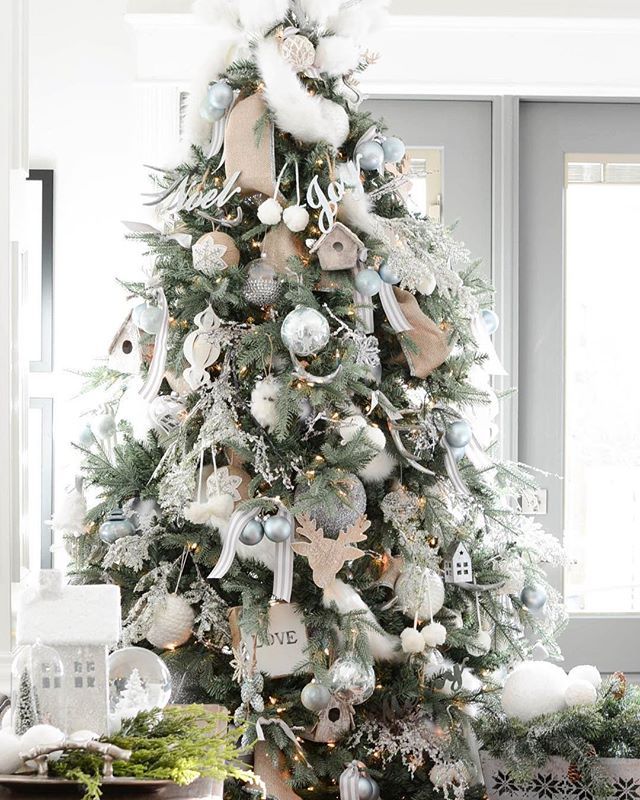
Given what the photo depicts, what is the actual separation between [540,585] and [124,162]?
5.37 ft

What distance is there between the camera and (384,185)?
2.12 metres

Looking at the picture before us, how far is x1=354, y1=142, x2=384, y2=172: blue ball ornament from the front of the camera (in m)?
2.06

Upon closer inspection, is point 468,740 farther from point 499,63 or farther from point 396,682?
point 499,63

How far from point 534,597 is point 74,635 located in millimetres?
1194

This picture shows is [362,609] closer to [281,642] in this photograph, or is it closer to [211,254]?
[281,642]

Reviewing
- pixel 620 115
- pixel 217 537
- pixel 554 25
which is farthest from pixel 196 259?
pixel 620 115

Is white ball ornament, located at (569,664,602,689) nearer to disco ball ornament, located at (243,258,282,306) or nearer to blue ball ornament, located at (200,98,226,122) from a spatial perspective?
disco ball ornament, located at (243,258,282,306)

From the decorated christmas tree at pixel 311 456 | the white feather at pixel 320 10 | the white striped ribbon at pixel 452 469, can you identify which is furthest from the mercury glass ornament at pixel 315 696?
the white feather at pixel 320 10

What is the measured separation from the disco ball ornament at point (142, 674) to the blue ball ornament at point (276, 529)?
1.79ft

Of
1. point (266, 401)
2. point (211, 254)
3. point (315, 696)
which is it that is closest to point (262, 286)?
point (211, 254)

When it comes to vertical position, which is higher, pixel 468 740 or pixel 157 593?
pixel 157 593

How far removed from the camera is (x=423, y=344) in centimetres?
206

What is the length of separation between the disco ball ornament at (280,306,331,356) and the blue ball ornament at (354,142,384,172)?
14.4 inches

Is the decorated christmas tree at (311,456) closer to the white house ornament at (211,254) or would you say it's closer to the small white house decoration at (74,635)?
the white house ornament at (211,254)
